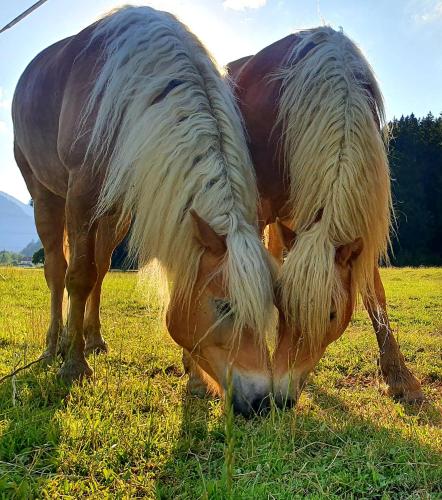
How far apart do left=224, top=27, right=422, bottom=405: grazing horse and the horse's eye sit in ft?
0.93

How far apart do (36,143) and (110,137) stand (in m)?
1.70

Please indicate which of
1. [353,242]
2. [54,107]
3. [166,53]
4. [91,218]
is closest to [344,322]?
[353,242]

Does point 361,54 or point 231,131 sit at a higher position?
point 361,54

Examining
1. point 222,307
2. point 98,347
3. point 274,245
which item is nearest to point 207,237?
point 222,307

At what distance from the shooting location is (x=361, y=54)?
3.84m

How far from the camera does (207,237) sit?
2.65 metres

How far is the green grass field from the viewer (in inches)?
74.8

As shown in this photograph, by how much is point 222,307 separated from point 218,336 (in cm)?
15

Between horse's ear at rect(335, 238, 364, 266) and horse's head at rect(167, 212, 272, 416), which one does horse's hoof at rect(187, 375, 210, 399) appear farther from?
horse's ear at rect(335, 238, 364, 266)

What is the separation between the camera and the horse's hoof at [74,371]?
341cm

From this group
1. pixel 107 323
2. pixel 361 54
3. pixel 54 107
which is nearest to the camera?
pixel 361 54

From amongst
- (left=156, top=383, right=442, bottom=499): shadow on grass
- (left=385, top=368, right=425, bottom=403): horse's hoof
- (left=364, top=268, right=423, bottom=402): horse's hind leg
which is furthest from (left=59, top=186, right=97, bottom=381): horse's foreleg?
(left=385, top=368, right=425, bottom=403): horse's hoof

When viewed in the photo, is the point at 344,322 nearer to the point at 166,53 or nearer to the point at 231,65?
the point at 166,53

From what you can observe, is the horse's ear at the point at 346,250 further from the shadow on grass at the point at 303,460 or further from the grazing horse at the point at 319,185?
the shadow on grass at the point at 303,460
